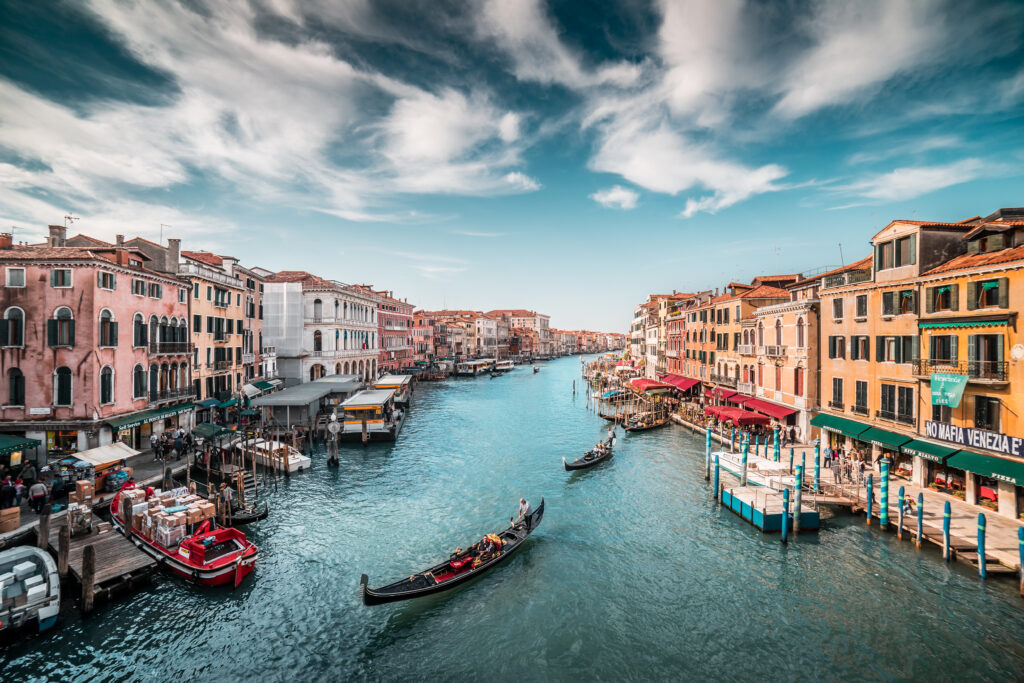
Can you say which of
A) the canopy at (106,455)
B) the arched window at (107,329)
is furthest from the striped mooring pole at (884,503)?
the arched window at (107,329)

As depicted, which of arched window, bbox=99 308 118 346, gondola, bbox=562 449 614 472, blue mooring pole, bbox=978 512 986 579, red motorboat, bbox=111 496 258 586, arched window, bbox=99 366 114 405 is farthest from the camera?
gondola, bbox=562 449 614 472

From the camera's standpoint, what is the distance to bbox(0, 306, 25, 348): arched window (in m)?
24.6

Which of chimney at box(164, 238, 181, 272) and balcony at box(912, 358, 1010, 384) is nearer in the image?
balcony at box(912, 358, 1010, 384)

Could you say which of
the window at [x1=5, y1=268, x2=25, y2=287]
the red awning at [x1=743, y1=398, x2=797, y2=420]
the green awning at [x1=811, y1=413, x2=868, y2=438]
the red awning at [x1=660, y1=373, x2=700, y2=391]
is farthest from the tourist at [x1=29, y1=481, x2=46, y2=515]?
the red awning at [x1=660, y1=373, x2=700, y2=391]

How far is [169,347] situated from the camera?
31547mm

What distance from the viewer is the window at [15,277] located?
2475 centimetres

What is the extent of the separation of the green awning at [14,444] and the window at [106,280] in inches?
318

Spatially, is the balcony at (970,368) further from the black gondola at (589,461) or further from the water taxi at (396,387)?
the water taxi at (396,387)

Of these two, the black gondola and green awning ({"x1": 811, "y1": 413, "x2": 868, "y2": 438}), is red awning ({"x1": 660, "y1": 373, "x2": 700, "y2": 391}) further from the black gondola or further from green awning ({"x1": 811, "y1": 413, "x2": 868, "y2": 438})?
the black gondola

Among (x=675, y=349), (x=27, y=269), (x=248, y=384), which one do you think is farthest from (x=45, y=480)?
(x=675, y=349)

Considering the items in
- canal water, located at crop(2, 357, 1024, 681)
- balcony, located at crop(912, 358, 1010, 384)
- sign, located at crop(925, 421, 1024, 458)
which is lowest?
canal water, located at crop(2, 357, 1024, 681)

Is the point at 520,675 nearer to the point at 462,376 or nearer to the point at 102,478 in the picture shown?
the point at 102,478

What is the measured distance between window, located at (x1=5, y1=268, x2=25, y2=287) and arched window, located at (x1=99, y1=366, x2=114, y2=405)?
5.62m

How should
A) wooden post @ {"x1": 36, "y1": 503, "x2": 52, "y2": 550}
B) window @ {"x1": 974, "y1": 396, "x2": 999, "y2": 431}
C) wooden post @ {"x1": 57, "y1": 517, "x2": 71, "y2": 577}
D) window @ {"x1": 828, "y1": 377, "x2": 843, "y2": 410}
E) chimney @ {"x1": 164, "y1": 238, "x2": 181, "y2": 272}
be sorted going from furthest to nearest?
chimney @ {"x1": 164, "y1": 238, "x2": 181, "y2": 272} → window @ {"x1": 828, "y1": 377, "x2": 843, "y2": 410} → window @ {"x1": 974, "y1": 396, "x2": 999, "y2": 431} → wooden post @ {"x1": 36, "y1": 503, "x2": 52, "y2": 550} → wooden post @ {"x1": 57, "y1": 517, "x2": 71, "y2": 577}
